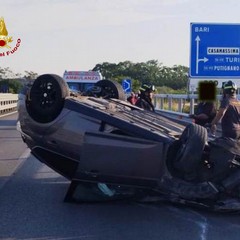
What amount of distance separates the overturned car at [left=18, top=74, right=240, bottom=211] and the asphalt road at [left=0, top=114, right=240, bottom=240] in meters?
0.21

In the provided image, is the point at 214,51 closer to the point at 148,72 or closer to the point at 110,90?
the point at 110,90

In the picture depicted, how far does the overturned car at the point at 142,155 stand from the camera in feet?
21.2

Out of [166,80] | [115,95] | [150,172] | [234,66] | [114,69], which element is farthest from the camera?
[114,69]

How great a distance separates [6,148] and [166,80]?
224ft

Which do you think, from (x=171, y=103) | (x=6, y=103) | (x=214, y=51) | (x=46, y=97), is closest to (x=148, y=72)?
(x=6, y=103)

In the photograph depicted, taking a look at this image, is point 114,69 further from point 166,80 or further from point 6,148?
point 6,148

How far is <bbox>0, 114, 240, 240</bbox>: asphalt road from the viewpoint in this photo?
19.6 ft

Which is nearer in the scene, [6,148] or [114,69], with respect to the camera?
[6,148]

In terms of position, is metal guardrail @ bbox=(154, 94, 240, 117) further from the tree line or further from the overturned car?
the tree line

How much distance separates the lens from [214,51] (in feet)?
42.7

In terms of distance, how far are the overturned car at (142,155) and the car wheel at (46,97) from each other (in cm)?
1

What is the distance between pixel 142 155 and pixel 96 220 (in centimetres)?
96

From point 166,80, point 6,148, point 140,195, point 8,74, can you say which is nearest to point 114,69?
point 166,80

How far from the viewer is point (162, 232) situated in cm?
608
